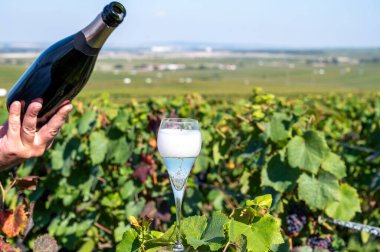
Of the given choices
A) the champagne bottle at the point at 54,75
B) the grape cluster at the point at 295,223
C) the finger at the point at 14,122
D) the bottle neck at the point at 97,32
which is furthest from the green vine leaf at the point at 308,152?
the finger at the point at 14,122

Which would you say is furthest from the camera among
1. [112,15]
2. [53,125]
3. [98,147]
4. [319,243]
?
[98,147]

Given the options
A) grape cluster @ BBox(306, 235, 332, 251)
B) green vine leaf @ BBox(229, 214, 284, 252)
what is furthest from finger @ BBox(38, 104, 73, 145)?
grape cluster @ BBox(306, 235, 332, 251)

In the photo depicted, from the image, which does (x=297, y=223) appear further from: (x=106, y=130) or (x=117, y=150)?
(x=106, y=130)

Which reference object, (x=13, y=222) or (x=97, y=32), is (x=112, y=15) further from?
(x=13, y=222)

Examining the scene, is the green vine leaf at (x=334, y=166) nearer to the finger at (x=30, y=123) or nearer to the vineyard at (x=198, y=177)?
the vineyard at (x=198, y=177)

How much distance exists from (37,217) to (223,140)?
1556mm

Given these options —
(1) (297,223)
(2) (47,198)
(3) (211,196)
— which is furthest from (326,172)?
(2) (47,198)

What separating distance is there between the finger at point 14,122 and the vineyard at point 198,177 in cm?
41

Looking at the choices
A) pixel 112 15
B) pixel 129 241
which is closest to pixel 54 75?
pixel 112 15

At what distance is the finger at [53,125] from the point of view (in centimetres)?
195

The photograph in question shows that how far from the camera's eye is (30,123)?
1.88m

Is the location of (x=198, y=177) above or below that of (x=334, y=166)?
below

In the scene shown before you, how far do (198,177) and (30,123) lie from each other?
2.80 meters

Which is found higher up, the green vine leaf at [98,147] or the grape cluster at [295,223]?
the green vine leaf at [98,147]
